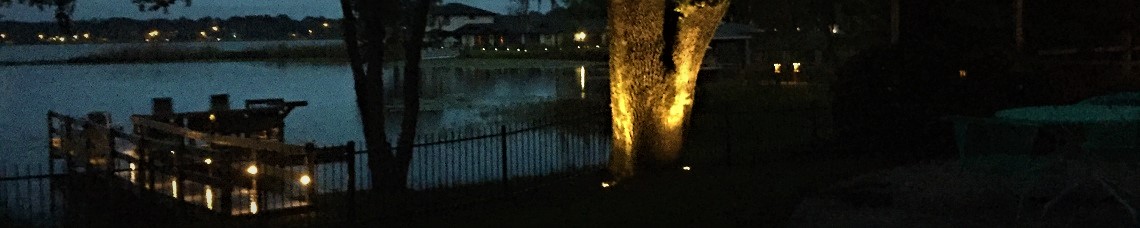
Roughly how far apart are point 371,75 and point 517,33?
6874 cm

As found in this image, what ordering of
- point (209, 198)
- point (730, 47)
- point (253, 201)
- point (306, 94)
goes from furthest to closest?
point (730, 47) → point (306, 94) → point (209, 198) → point (253, 201)

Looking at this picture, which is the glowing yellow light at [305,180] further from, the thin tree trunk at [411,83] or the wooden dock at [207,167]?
the thin tree trunk at [411,83]

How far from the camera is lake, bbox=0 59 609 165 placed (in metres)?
26.0

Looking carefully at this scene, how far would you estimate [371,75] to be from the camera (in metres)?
12.3

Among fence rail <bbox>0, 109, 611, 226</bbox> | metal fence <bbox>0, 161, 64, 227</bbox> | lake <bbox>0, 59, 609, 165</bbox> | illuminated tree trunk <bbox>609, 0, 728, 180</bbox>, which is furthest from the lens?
lake <bbox>0, 59, 609, 165</bbox>

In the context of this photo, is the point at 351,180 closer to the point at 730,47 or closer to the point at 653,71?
the point at 653,71

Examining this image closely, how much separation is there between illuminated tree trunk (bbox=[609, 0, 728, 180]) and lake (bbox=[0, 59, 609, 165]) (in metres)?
9.27

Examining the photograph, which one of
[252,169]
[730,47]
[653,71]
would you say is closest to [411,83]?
[252,169]

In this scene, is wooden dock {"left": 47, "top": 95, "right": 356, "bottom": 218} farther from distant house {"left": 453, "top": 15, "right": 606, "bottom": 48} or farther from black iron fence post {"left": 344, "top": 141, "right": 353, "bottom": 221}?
distant house {"left": 453, "top": 15, "right": 606, "bottom": 48}

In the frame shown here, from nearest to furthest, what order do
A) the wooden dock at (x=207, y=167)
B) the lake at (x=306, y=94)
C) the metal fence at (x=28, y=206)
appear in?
the metal fence at (x=28, y=206)
the wooden dock at (x=207, y=167)
the lake at (x=306, y=94)

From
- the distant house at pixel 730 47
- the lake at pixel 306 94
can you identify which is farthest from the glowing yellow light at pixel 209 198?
the distant house at pixel 730 47

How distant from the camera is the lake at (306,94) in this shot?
2602cm

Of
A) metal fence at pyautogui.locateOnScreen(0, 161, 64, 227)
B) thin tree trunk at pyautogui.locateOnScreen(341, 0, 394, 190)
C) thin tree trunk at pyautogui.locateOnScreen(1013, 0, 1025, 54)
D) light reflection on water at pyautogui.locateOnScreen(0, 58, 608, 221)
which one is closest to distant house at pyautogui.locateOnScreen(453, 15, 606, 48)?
light reflection on water at pyautogui.locateOnScreen(0, 58, 608, 221)

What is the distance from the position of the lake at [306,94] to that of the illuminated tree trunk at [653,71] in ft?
30.4
